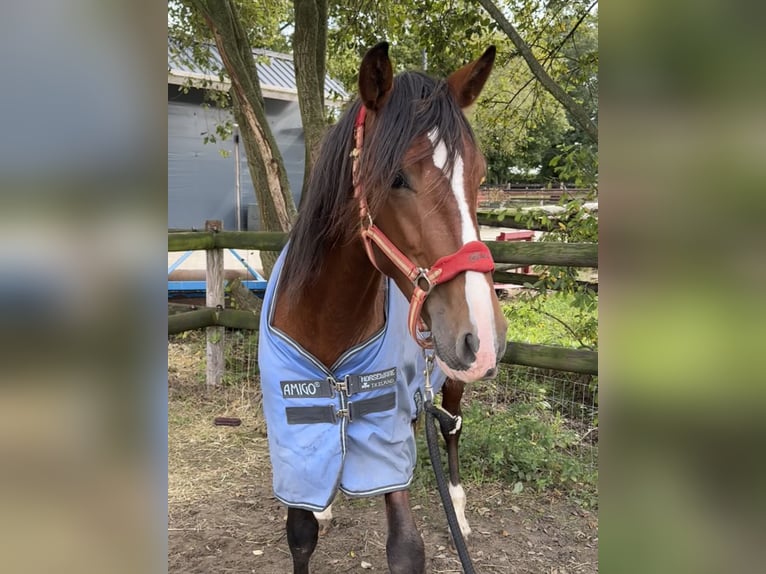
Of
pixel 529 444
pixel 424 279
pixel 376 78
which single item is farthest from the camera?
→ pixel 529 444

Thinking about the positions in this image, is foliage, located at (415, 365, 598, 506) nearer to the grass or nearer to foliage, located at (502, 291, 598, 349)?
the grass

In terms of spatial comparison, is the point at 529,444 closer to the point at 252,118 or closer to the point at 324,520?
the point at 324,520

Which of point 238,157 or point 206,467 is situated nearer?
point 206,467

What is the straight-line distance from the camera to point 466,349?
1376 mm

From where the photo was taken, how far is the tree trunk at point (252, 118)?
431cm

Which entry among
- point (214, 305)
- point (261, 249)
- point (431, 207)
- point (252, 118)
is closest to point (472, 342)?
point (431, 207)

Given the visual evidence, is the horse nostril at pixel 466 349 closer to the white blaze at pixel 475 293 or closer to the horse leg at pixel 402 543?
the white blaze at pixel 475 293

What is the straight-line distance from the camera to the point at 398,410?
2066 millimetres

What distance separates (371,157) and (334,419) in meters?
0.91

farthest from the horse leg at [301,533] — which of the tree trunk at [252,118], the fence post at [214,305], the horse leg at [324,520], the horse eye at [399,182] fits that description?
the fence post at [214,305]
